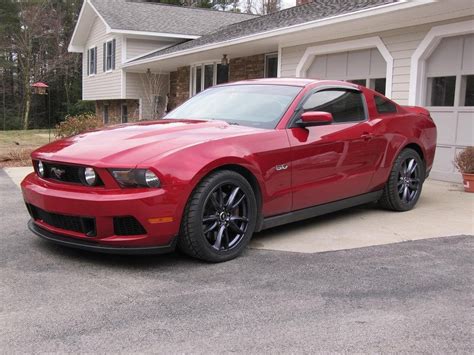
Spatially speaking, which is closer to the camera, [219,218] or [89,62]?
[219,218]

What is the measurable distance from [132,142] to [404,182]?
3.53 m

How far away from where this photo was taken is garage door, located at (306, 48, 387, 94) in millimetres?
10125

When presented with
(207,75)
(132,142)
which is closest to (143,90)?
(207,75)

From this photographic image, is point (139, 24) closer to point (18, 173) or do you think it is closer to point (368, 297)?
point (18, 173)

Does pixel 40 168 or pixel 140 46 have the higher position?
pixel 140 46

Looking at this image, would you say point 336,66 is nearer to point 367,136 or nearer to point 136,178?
point 367,136

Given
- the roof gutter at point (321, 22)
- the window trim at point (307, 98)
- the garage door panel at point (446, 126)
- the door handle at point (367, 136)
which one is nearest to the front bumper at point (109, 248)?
the window trim at point (307, 98)

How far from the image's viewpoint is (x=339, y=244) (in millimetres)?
4773

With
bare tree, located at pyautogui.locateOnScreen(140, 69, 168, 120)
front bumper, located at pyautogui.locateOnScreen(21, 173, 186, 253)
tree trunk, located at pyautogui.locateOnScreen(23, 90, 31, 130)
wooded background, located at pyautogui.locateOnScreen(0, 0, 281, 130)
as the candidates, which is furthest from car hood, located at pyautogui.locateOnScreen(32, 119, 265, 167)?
tree trunk, located at pyautogui.locateOnScreen(23, 90, 31, 130)

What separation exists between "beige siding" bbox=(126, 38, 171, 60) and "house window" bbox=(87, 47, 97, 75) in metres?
4.99

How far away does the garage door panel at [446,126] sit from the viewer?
8688mm

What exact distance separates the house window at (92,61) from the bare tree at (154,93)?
4.86m

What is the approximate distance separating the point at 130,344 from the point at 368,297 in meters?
1.63

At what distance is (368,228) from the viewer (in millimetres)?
5387
